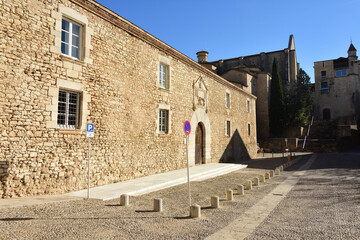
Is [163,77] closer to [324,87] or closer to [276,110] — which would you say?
[276,110]

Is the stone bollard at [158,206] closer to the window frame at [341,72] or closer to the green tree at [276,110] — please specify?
the green tree at [276,110]

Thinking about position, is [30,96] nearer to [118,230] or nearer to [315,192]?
[118,230]

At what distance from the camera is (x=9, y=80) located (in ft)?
21.7

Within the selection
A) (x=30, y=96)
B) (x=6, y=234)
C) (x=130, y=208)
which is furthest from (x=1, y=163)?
(x=130, y=208)

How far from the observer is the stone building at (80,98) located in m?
6.73

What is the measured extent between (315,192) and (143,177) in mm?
6382

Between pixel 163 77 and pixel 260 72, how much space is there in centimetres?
2479

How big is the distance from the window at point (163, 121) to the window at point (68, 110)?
4.77m

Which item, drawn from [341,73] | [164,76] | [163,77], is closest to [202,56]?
[341,73]

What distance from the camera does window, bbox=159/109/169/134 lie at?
1246cm

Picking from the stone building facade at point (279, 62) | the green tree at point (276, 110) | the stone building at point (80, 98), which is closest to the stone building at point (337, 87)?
the stone building facade at point (279, 62)

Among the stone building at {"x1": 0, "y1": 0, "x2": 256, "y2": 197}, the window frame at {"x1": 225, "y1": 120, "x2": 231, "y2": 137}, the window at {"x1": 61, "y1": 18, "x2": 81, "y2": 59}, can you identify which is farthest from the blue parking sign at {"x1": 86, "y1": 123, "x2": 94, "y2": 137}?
the window frame at {"x1": 225, "y1": 120, "x2": 231, "y2": 137}

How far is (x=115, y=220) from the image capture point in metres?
5.09

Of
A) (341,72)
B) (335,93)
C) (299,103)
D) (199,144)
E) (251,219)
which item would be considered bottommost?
(251,219)
